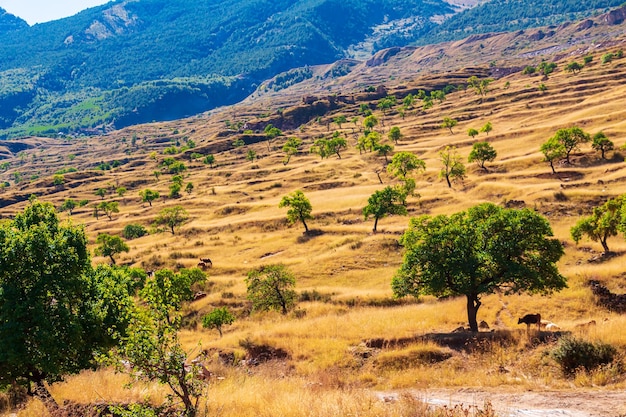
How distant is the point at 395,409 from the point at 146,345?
21.7 feet

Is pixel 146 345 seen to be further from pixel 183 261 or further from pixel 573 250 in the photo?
pixel 183 261

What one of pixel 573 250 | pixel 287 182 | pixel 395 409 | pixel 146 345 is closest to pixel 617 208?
pixel 573 250

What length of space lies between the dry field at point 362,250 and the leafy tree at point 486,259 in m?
3.26

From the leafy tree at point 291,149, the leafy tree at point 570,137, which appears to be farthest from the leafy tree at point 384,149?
the leafy tree at point 570,137

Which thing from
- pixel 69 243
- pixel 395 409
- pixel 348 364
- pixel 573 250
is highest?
pixel 69 243

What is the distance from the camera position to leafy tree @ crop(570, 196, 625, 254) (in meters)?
40.7

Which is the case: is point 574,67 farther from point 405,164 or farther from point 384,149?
point 405,164

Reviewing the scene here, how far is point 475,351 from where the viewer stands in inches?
757

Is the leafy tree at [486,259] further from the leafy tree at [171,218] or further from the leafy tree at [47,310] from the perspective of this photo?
the leafy tree at [171,218]

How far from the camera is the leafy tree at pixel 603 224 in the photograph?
133 feet

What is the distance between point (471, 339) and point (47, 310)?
19.9 metres

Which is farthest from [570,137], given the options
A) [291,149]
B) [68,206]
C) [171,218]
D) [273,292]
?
[68,206]

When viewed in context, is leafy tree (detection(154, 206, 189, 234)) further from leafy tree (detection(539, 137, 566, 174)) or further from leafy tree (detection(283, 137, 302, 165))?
leafy tree (detection(539, 137, 566, 174))

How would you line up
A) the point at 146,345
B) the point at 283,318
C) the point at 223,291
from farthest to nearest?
the point at 223,291
the point at 283,318
the point at 146,345
